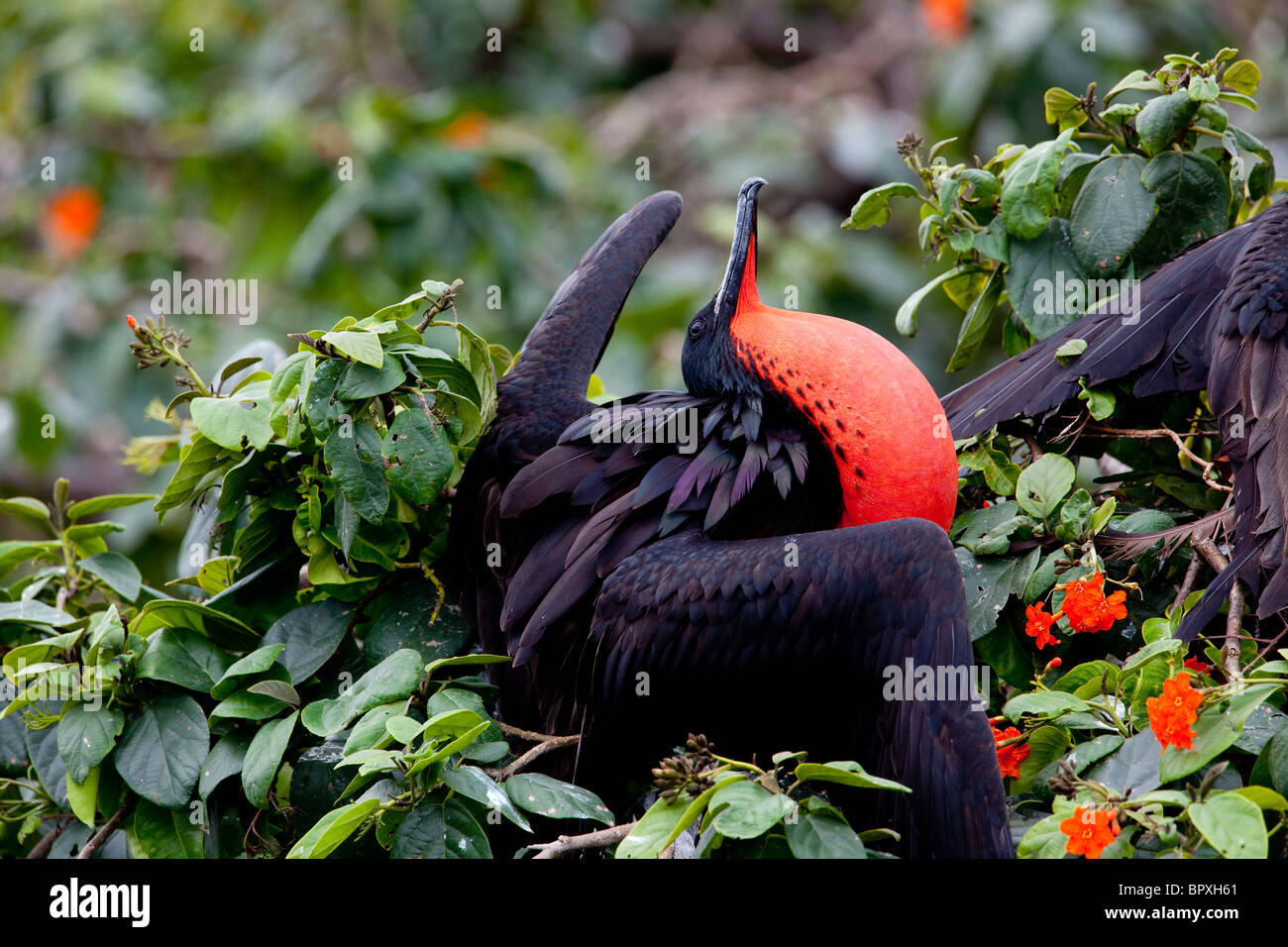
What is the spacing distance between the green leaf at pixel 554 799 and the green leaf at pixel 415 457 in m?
0.59

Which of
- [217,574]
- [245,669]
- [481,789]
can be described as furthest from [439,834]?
[217,574]

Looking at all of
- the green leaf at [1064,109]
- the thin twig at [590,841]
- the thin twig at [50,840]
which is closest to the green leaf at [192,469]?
the thin twig at [50,840]

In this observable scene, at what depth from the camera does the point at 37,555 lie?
123 inches

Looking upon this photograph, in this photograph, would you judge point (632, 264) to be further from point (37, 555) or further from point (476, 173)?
point (476, 173)

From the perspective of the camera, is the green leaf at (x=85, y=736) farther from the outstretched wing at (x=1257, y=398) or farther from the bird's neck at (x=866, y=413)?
the outstretched wing at (x=1257, y=398)

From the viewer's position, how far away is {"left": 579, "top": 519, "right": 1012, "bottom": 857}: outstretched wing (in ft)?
7.05

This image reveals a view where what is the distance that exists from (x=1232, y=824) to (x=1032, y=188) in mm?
1573

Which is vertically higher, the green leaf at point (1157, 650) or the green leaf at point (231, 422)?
the green leaf at point (231, 422)

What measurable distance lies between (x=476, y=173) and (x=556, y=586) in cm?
406

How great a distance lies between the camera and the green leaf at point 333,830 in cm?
212

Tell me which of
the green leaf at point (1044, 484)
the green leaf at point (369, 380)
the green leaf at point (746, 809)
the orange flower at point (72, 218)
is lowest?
the green leaf at point (746, 809)

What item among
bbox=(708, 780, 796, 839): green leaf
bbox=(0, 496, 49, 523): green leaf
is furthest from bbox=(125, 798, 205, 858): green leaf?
bbox=(708, 780, 796, 839): green leaf

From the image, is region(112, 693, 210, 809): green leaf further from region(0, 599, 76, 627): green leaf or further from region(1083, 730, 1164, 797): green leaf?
region(1083, 730, 1164, 797): green leaf

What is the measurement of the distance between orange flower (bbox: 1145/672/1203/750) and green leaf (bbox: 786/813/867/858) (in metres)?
0.48
